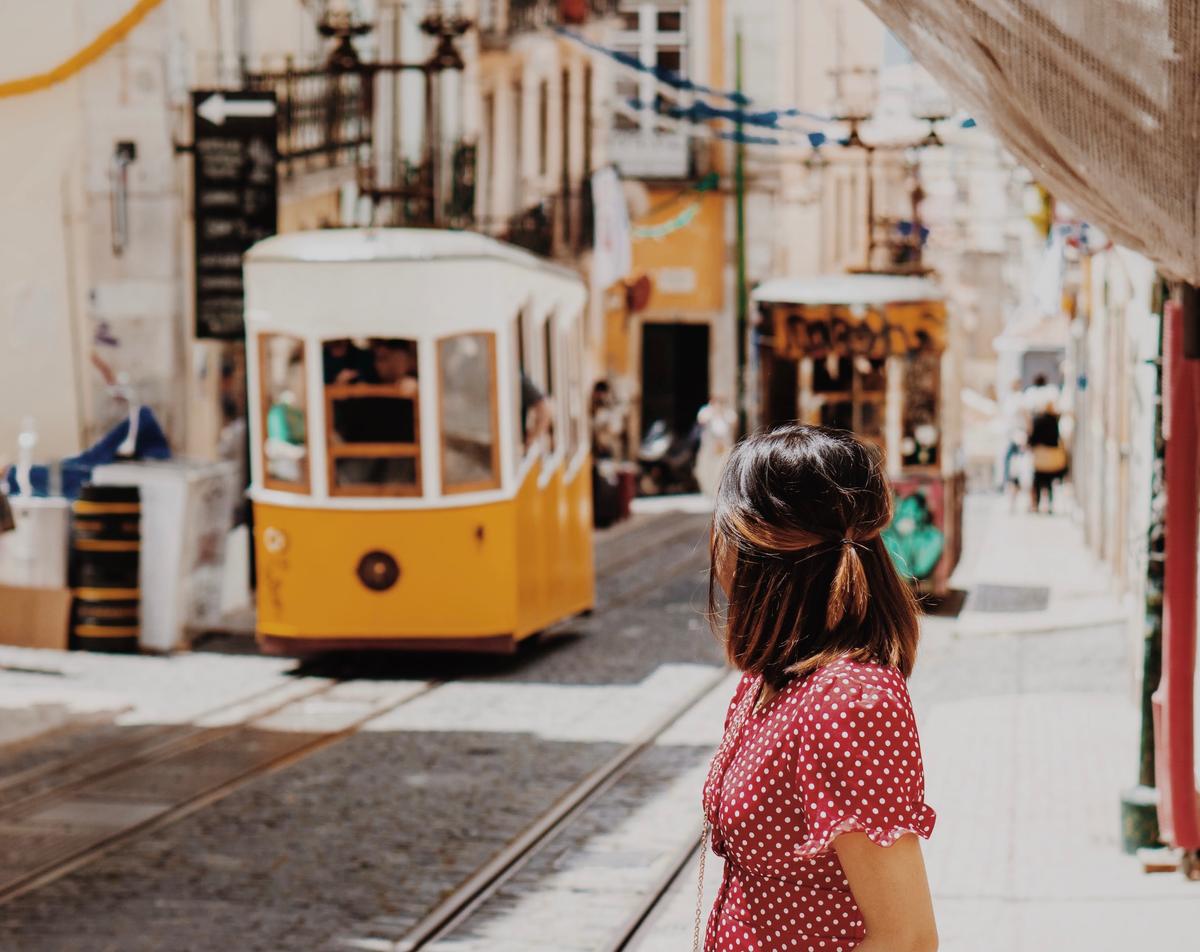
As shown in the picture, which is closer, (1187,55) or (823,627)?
(823,627)

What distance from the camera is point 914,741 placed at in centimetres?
280

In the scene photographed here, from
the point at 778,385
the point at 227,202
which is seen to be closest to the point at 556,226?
the point at 778,385

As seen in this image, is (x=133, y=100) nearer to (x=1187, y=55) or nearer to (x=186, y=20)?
(x=186, y=20)

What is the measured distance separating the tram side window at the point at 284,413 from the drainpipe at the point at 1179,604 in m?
6.48

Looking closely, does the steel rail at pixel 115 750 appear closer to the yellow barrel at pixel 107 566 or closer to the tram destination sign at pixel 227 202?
the yellow barrel at pixel 107 566

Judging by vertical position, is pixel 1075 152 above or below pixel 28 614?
above

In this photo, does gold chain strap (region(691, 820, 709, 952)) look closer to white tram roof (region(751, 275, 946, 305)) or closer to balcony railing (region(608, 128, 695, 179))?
white tram roof (region(751, 275, 946, 305))

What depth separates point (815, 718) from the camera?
2783 millimetres

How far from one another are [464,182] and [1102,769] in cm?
1808

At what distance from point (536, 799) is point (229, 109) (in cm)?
870

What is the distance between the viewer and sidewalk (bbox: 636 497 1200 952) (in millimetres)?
7305

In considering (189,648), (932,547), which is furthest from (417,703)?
(932,547)

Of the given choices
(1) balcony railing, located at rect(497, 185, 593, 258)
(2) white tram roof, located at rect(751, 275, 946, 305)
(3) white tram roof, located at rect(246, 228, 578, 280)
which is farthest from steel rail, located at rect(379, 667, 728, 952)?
(1) balcony railing, located at rect(497, 185, 593, 258)

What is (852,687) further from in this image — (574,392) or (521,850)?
(574,392)
